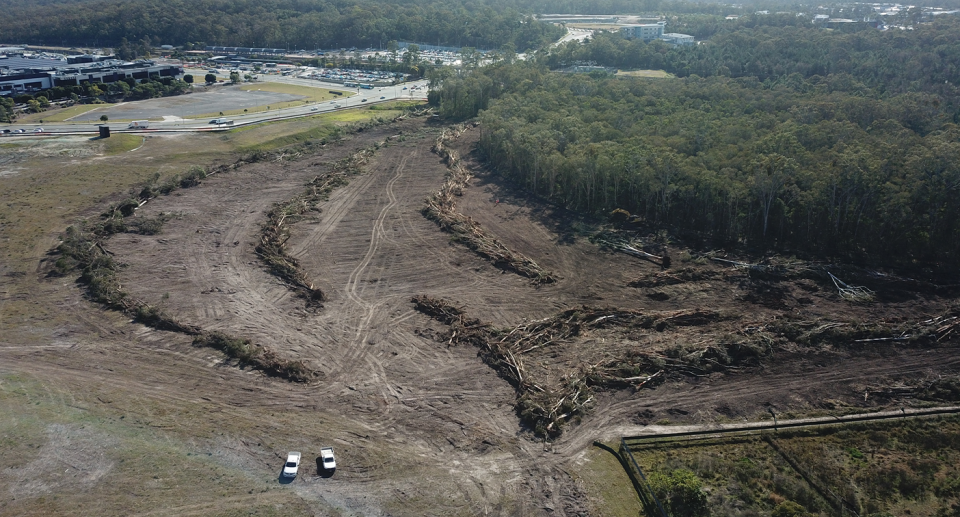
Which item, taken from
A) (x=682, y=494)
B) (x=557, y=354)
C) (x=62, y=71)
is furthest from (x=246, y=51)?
(x=682, y=494)

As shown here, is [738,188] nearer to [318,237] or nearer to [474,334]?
[474,334]

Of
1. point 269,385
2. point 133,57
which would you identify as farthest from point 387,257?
point 133,57

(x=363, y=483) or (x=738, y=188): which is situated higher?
(x=738, y=188)

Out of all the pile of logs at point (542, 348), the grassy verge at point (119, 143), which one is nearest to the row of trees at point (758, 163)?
the pile of logs at point (542, 348)

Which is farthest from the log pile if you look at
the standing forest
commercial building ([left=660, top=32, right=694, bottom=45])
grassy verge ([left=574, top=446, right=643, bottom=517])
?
commercial building ([left=660, top=32, right=694, bottom=45])

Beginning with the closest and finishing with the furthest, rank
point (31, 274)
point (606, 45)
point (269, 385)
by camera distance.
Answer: point (269, 385)
point (31, 274)
point (606, 45)

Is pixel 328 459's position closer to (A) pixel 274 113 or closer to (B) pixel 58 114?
(A) pixel 274 113
